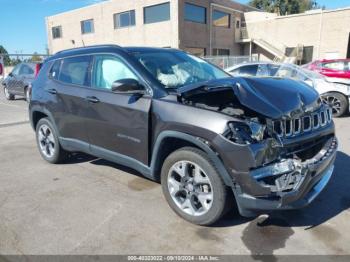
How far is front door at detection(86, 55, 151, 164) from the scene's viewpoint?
12.1 ft

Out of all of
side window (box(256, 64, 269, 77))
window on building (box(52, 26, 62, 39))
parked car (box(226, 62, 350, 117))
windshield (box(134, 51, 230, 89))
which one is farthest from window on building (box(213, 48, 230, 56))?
windshield (box(134, 51, 230, 89))

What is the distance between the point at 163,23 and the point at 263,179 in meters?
25.4

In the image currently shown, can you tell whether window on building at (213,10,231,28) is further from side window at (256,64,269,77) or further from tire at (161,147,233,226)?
tire at (161,147,233,226)

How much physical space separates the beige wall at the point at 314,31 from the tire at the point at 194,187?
27.2 meters

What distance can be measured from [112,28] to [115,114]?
28.8 meters

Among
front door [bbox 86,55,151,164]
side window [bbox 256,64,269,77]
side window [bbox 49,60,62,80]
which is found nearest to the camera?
front door [bbox 86,55,151,164]

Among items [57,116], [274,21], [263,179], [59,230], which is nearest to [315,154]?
[263,179]

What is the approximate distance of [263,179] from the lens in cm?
287

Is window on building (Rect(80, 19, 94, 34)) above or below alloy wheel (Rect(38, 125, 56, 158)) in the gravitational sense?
above

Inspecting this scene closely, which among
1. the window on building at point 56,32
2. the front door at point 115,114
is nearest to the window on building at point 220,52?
the window on building at point 56,32

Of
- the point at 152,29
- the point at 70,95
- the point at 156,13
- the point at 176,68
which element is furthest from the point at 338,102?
the point at 152,29

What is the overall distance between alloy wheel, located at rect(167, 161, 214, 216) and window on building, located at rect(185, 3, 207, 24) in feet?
80.9

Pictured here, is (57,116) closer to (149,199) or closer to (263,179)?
(149,199)

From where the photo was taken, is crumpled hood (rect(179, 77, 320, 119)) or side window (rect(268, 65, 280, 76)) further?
side window (rect(268, 65, 280, 76))
